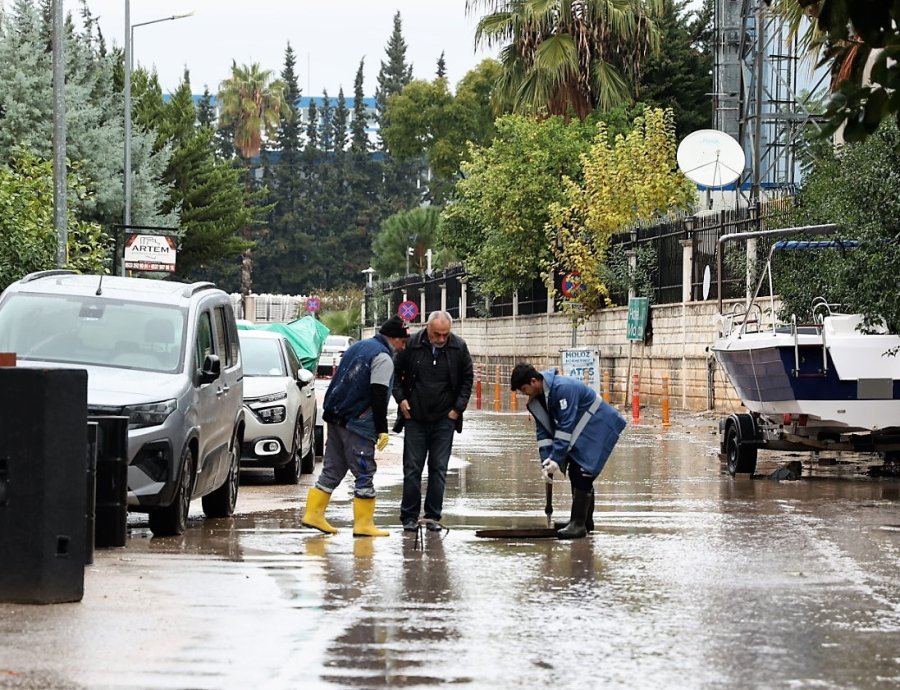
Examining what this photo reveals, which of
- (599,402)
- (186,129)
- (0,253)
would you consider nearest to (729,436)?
(599,402)

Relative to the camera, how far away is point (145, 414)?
12.7 meters

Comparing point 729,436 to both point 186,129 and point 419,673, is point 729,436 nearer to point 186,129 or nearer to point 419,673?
point 419,673

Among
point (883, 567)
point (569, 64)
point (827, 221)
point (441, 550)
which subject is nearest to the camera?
point (883, 567)

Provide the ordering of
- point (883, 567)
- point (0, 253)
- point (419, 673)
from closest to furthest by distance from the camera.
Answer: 1. point (419, 673)
2. point (883, 567)
3. point (0, 253)

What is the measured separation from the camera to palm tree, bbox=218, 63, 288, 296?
11088cm

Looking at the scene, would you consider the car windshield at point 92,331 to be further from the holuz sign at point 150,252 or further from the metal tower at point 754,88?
the metal tower at point 754,88

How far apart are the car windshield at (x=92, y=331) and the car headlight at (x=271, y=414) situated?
455cm

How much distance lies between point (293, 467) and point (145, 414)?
6.42 m

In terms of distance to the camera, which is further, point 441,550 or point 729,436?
point 729,436

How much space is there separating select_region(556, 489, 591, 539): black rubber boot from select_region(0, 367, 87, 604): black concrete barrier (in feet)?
15.3

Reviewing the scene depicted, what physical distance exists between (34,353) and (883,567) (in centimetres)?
667

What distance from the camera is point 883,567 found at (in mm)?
11414

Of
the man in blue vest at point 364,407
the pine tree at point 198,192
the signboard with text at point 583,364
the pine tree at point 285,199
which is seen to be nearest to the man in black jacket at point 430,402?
the man in blue vest at point 364,407

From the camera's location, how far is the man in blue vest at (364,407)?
42.7ft
